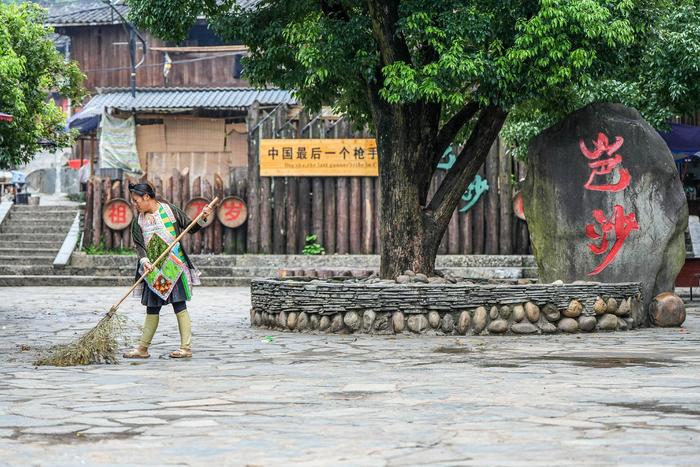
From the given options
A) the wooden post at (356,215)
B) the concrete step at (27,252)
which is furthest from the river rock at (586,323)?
the concrete step at (27,252)

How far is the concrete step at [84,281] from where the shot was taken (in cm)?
2262

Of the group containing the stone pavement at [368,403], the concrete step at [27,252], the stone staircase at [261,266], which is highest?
the concrete step at [27,252]

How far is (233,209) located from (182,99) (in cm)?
781

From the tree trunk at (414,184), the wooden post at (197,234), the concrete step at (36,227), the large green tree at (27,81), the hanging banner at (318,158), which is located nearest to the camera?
the tree trunk at (414,184)

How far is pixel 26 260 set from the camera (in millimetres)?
24359

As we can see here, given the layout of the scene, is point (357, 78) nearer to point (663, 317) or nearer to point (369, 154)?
point (663, 317)

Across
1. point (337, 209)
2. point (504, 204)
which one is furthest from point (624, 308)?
point (337, 209)

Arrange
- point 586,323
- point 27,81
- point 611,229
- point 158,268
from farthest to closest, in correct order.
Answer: point 27,81
point 611,229
point 586,323
point 158,268

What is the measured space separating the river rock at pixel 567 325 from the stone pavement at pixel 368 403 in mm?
572

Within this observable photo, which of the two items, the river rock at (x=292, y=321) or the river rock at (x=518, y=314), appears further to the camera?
the river rock at (x=292, y=321)

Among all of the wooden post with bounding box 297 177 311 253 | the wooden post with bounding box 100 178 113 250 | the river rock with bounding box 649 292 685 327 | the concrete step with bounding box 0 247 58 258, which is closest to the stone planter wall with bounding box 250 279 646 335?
the river rock with bounding box 649 292 685 327

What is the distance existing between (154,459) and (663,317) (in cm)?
893

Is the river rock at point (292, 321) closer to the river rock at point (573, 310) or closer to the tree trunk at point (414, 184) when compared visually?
the tree trunk at point (414, 184)

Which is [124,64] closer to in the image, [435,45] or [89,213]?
[89,213]
